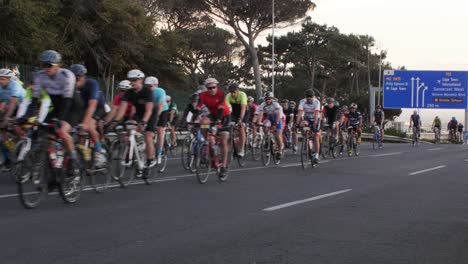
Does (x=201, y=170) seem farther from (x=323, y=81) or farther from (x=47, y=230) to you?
(x=323, y=81)

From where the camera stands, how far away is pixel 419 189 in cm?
1231

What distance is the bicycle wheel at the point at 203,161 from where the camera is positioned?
41.0 ft

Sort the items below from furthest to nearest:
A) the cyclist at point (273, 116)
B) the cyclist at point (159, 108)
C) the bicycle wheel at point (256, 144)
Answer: the bicycle wheel at point (256, 144) → the cyclist at point (273, 116) → the cyclist at point (159, 108)

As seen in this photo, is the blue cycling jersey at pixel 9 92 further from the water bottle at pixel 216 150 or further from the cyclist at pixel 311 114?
the cyclist at pixel 311 114

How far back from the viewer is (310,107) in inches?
674

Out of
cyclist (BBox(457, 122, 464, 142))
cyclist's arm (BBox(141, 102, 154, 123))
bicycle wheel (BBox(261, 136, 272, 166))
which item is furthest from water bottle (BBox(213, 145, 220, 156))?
cyclist (BBox(457, 122, 464, 142))

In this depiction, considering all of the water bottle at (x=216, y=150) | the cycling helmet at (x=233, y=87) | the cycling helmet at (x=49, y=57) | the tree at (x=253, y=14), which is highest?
the tree at (x=253, y=14)

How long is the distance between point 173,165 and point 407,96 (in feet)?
99.4

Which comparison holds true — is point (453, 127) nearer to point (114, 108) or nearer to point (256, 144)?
point (256, 144)

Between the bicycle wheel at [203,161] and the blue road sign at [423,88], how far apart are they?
1315 inches

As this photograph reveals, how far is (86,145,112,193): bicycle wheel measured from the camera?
10.3m

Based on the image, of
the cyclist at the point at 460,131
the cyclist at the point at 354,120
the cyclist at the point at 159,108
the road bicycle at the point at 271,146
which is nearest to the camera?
the cyclist at the point at 159,108

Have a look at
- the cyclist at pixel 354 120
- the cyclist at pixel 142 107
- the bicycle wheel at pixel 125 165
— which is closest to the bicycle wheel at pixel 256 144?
the cyclist at pixel 354 120

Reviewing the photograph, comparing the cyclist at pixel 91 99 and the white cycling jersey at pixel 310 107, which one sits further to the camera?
the white cycling jersey at pixel 310 107
